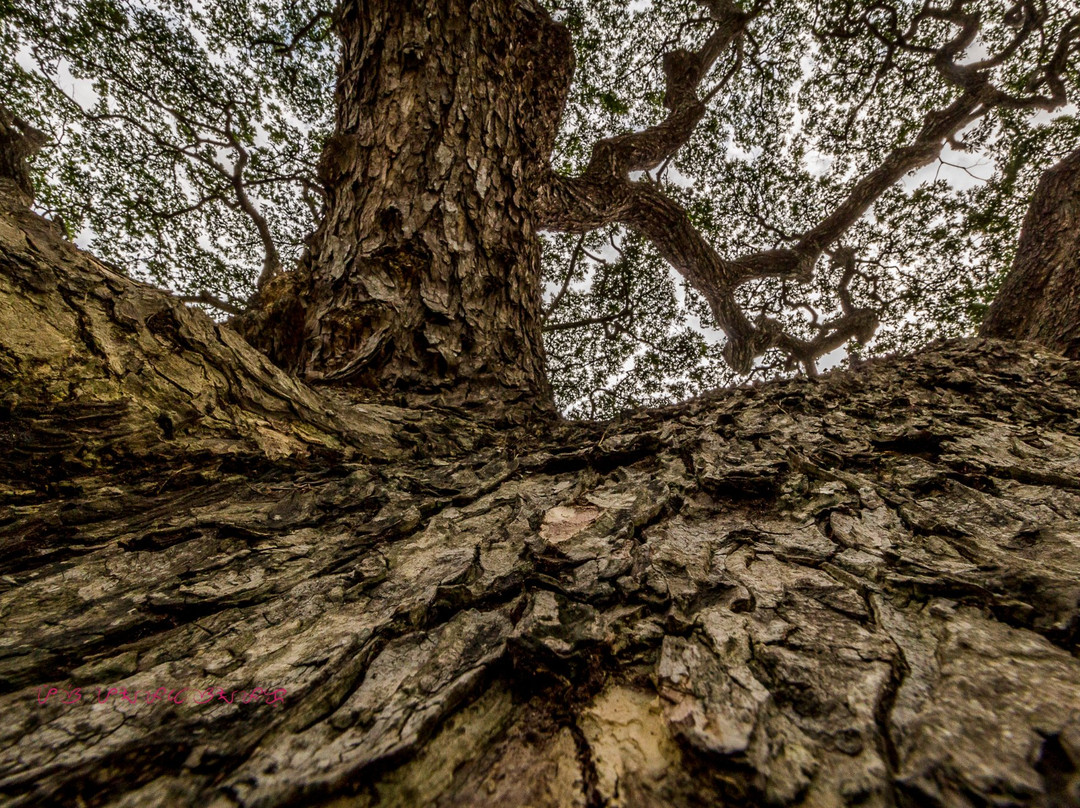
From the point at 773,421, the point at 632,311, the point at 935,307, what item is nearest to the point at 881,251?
the point at 935,307

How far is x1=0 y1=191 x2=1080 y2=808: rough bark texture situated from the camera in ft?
1.79

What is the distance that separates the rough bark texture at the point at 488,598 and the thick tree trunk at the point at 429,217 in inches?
27.2

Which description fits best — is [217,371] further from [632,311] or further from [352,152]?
[632,311]

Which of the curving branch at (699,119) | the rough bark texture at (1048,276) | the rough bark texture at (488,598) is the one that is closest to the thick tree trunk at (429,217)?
the rough bark texture at (488,598)

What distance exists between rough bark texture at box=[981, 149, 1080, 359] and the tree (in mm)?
722

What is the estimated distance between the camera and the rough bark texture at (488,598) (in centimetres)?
55

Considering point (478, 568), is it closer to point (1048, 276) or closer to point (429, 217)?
point (429, 217)

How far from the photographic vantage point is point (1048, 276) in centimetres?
286

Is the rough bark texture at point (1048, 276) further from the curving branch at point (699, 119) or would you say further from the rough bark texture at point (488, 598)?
the curving branch at point (699, 119)

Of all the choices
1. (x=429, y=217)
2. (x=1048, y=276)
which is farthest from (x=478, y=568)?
(x=1048, y=276)

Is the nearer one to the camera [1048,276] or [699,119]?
[1048,276]

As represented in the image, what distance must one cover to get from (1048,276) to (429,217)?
414cm

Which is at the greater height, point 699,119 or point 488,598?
point 699,119

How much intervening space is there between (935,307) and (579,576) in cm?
815
